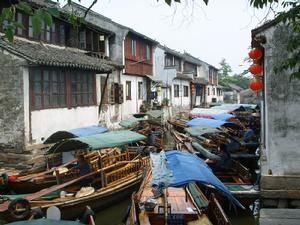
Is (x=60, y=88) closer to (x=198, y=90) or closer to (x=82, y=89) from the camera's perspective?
(x=82, y=89)

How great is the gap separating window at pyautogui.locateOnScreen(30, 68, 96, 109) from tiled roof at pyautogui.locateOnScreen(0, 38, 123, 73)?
67 cm

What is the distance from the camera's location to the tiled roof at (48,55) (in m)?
14.8

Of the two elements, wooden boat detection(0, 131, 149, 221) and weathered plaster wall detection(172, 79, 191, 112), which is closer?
wooden boat detection(0, 131, 149, 221)

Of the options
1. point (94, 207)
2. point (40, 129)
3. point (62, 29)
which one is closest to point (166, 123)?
point (62, 29)

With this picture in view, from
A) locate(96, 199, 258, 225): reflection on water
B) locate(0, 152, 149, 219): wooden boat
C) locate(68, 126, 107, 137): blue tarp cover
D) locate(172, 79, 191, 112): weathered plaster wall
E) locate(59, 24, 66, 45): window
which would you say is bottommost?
locate(96, 199, 258, 225): reflection on water

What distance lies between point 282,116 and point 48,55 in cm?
985

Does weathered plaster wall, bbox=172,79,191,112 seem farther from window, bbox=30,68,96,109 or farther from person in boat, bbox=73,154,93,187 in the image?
person in boat, bbox=73,154,93,187

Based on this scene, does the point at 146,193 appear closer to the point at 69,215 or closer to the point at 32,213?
the point at 69,215

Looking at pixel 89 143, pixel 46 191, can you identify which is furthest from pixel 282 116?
pixel 46 191

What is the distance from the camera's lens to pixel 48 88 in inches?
671

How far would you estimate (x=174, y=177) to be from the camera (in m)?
7.50

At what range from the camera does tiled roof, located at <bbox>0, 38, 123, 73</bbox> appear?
1479 centimetres

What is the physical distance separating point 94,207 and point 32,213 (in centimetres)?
269

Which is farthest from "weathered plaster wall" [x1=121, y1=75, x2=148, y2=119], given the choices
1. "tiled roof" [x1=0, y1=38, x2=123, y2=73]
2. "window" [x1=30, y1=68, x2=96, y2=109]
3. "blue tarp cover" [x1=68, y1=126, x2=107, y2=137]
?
"blue tarp cover" [x1=68, y1=126, x2=107, y2=137]
